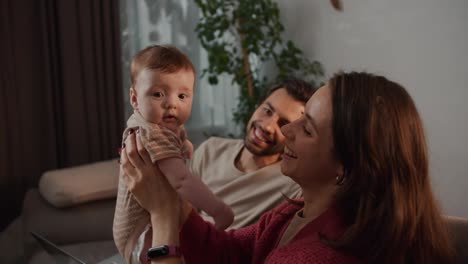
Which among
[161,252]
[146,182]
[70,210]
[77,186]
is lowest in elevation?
[70,210]

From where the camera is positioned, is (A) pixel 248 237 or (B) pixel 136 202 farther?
(A) pixel 248 237

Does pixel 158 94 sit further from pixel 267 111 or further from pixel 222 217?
pixel 267 111

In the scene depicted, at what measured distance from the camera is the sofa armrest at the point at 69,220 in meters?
1.63

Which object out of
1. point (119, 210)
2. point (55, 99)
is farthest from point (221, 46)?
point (119, 210)

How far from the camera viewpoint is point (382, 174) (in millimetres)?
929

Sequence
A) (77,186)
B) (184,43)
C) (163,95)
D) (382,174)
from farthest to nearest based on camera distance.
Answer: (184,43) → (77,186) → (163,95) → (382,174)

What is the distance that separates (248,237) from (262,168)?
736 millimetres

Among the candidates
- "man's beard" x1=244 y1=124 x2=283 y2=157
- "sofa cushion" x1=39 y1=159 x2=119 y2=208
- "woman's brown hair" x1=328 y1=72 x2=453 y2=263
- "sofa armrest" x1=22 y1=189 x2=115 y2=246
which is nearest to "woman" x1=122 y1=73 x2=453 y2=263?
"woman's brown hair" x1=328 y1=72 x2=453 y2=263

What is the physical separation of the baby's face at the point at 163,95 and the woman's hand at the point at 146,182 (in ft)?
0.23

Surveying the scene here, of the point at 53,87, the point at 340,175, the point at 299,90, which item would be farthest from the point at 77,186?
the point at 340,175

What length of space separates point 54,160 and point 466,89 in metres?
2.07

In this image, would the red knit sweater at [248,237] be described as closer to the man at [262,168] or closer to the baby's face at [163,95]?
the baby's face at [163,95]

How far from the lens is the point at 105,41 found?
2.62 metres

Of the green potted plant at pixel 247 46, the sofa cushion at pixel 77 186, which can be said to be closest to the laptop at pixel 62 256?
the sofa cushion at pixel 77 186
